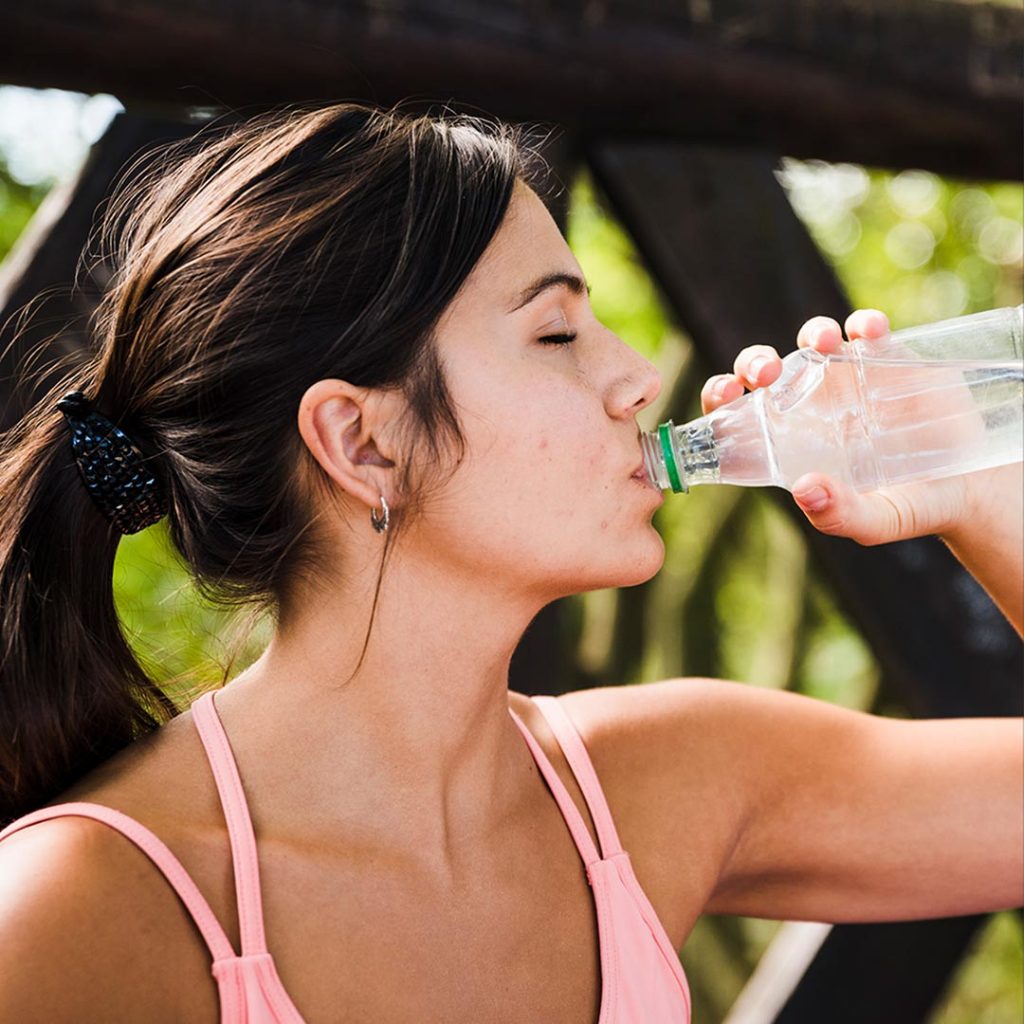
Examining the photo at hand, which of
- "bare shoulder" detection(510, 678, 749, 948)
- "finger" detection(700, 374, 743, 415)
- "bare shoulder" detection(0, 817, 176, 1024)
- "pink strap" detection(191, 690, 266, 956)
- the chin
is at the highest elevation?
"finger" detection(700, 374, 743, 415)

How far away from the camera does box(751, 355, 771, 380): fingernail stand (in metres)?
1.59

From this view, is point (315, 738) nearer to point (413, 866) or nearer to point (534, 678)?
point (413, 866)

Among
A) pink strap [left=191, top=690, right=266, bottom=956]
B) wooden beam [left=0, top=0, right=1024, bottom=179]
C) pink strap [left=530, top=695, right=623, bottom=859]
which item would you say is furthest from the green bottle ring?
wooden beam [left=0, top=0, right=1024, bottom=179]

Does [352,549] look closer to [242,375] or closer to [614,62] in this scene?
[242,375]

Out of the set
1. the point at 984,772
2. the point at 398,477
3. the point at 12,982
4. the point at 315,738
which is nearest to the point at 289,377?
the point at 398,477

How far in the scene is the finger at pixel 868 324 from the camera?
163cm

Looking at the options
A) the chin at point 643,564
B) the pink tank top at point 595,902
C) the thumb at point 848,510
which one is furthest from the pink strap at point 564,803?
the thumb at point 848,510

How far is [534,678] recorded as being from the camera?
2.10 meters

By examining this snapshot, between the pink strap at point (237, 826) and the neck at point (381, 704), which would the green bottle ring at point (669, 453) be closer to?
the neck at point (381, 704)

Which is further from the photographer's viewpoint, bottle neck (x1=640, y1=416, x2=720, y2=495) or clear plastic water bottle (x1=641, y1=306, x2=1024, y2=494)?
clear plastic water bottle (x1=641, y1=306, x2=1024, y2=494)

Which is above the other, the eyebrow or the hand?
the eyebrow

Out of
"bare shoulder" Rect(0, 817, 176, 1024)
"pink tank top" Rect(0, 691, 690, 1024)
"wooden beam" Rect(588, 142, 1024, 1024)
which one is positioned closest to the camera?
"bare shoulder" Rect(0, 817, 176, 1024)

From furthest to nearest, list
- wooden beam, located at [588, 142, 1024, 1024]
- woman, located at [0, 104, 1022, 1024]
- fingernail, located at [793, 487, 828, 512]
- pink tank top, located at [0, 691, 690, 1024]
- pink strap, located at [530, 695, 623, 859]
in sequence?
wooden beam, located at [588, 142, 1024, 1024] < pink strap, located at [530, 695, 623, 859] < fingernail, located at [793, 487, 828, 512] < woman, located at [0, 104, 1022, 1024] < pink tank top, located at [0, 691, 690, 1024]

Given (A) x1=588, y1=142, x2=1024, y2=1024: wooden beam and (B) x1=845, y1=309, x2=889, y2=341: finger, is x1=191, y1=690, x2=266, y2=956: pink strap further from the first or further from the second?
(A) x1=588, y1=142, x2=1024, y2=1024: wooden beam
